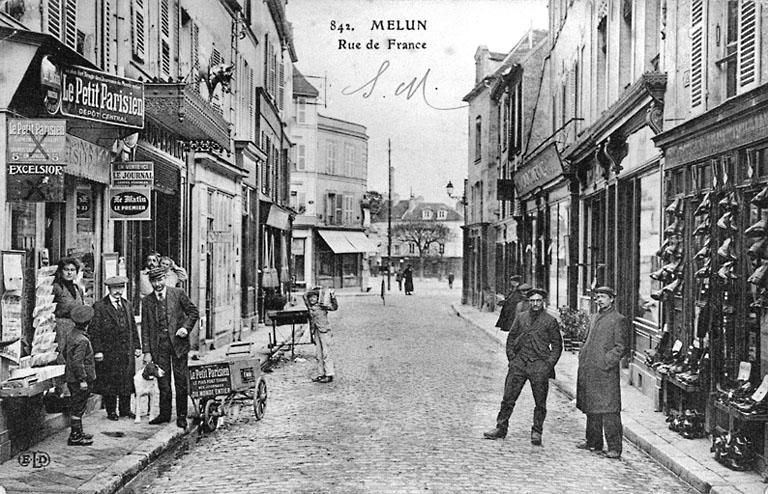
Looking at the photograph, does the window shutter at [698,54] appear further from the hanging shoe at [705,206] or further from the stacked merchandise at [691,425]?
the stacked merchandise at [691,425]

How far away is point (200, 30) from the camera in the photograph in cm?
1509

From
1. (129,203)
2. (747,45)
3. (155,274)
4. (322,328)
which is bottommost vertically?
(322,328)

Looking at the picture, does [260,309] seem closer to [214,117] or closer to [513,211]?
[513,211]

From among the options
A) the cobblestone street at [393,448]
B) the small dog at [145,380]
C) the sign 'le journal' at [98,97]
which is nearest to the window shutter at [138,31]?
the sign 'le journal' at [98,97]

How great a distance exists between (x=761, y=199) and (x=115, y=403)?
21.3ft

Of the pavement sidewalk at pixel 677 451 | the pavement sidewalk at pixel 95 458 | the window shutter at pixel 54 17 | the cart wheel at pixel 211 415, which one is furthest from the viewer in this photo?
the cart wheel at pixel 211 415

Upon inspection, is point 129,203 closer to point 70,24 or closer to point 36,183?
point 70,24

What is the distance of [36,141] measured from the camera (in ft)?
22.8

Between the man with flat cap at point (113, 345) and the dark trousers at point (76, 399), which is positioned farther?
the man with flat cap at point (113, 345)

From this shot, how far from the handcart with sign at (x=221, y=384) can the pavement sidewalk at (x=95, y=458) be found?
298 mm

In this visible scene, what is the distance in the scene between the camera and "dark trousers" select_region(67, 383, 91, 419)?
7.46 m

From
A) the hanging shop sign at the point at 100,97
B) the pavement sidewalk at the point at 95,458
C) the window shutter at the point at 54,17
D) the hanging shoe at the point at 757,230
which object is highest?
the window shutter at the point at 54,17

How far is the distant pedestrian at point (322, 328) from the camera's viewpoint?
11.8 metres

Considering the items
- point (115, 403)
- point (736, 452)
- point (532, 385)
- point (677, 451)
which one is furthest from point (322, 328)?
point (736, 452)
